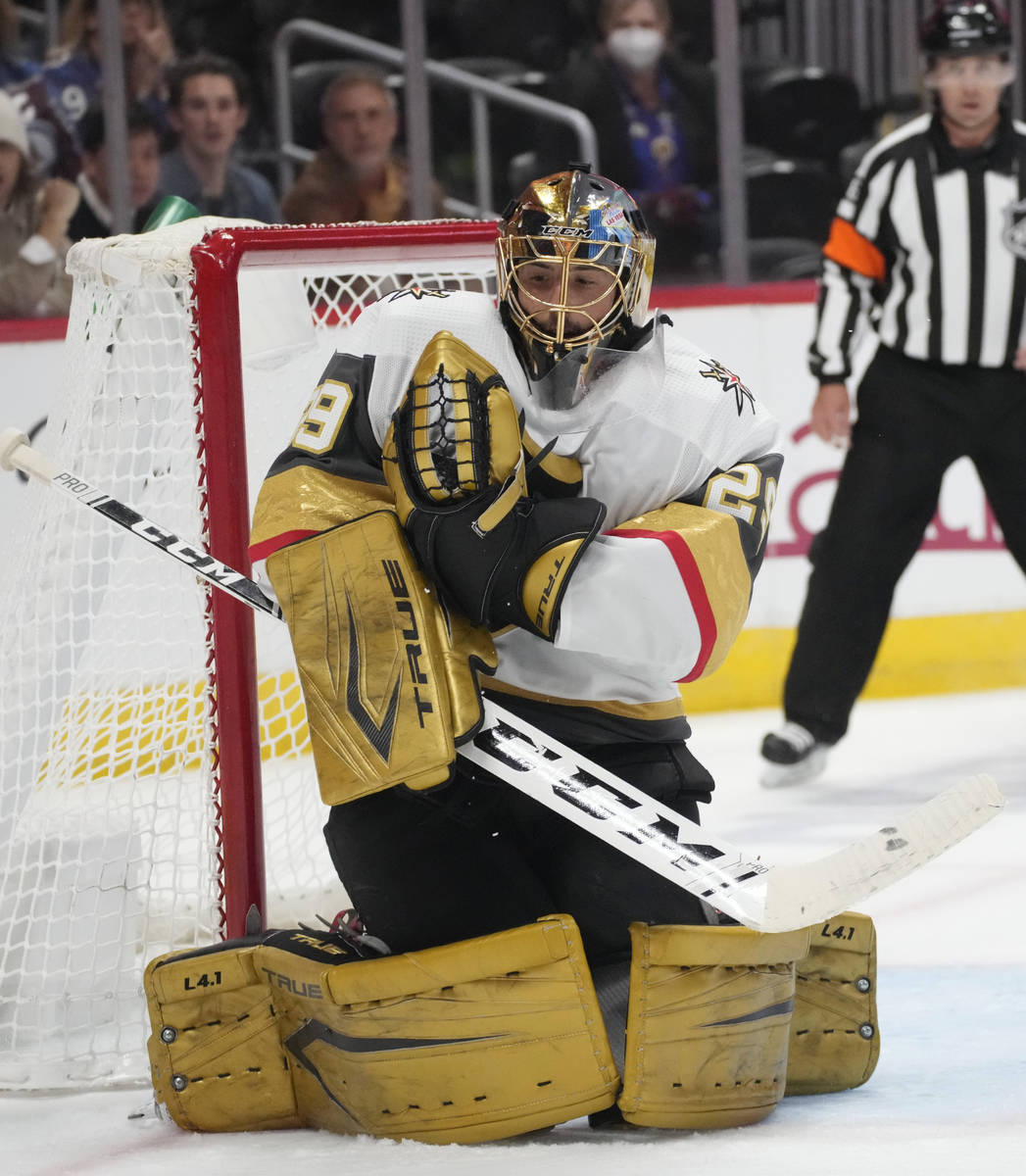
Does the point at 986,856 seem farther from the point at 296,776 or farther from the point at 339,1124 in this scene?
the point at 339,1124

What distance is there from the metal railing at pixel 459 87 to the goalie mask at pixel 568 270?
2976 mm

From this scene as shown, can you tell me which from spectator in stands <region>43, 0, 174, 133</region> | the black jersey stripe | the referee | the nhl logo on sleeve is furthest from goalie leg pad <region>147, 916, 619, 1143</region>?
spectator in stands <region>43, 0, 174, 133</region>

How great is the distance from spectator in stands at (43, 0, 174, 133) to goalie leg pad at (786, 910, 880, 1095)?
10.1 ft

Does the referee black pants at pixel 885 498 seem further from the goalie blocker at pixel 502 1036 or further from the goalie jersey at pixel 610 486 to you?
the goalie blocker at pixel 502 1036

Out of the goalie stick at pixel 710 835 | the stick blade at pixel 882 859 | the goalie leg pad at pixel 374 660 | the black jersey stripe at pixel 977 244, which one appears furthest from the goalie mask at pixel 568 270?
the black jersey stripe at pixel 977 244

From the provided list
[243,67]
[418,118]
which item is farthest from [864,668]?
[243,67]

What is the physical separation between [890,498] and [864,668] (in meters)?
0.34

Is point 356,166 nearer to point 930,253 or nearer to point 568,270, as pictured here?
point 930,253

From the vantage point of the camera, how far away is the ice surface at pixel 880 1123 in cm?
166

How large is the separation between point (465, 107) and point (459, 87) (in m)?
0.07

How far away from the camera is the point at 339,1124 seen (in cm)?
178

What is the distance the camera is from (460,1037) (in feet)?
5.53

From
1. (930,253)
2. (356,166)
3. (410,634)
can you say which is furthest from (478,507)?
(356,166)

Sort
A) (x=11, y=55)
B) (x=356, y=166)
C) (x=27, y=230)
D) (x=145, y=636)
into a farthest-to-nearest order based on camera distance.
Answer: (x=356, y=166) → (x=11, y=55) → (x=27, y=230) → (x=145, y=636)
